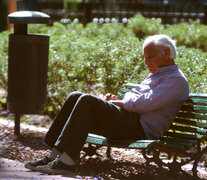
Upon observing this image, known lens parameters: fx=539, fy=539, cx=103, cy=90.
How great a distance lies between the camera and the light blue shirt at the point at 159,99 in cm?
461

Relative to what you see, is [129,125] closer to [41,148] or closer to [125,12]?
[41,148]

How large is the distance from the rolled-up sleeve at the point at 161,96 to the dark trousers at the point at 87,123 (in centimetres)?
15

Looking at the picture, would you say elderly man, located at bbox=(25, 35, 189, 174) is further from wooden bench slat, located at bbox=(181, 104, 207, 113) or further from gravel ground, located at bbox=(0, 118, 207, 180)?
gravel ground, located at bbox=(0, 118, 207, 180)

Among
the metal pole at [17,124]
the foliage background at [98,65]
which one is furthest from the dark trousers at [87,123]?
the metal pole at [17,124]

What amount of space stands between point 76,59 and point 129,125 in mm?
3077

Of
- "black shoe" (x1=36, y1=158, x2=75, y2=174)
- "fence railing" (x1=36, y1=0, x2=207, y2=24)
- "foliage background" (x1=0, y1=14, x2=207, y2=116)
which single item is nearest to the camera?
"black shoe" (x1=36, y1=158, x2=75, y2=174)

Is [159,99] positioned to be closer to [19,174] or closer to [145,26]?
[19,174]

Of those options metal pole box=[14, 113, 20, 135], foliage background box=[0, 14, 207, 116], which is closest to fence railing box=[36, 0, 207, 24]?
foliage background box=[0, 14, 207, 116]

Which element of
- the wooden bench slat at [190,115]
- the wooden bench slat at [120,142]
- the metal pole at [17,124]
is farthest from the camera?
the metal pole at [17,124]

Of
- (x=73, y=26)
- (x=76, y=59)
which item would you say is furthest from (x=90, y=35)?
(x=76, y=59)

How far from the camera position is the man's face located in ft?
15.5

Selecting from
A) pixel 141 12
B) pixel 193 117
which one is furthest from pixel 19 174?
pixel 141 12

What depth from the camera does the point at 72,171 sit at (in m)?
4.64

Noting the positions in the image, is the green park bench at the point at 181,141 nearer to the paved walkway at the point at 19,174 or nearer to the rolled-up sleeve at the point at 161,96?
the rolled-up sleeve at the point at 161,96
